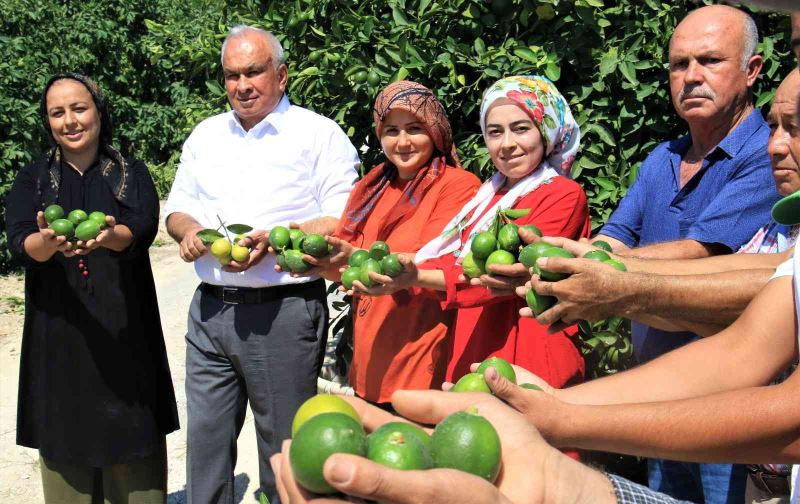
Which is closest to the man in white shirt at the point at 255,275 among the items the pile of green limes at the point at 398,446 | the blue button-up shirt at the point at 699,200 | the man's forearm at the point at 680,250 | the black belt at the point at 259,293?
the black belt at the point at 259,293

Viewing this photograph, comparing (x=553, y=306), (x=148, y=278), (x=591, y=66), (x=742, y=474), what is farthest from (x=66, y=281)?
(x=742, y=474)

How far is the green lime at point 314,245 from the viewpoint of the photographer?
350cm

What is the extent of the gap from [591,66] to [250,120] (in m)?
1.67

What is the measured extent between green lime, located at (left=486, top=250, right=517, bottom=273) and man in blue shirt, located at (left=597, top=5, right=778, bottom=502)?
0.55 m

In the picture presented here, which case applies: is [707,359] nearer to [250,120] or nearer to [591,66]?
[591,66]

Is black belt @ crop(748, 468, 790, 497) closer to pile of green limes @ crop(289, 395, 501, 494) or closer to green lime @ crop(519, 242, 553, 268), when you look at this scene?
green lime @ crop(519, 242, 553, 268)

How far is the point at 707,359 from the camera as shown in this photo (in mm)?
2297

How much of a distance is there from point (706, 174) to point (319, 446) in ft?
7.43

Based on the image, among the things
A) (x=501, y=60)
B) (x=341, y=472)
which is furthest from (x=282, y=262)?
(x=341, y=472)

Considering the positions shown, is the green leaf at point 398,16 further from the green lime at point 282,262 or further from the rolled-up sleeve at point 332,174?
the green lime at point 282,262

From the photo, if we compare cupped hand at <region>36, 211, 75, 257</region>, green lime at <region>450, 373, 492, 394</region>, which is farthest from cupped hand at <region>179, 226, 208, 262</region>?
green lime at <region>450, 373, 492, 394</region>

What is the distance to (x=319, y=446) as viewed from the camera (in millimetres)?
1522

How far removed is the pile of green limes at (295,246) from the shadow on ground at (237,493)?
68.6 inches

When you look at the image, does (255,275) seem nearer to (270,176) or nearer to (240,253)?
(240,253)
